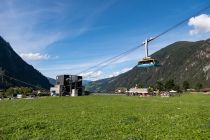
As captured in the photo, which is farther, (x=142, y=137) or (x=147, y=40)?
(x=147, y=40)

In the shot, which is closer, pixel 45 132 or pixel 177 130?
pixel 177 130

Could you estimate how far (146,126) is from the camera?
27.8m

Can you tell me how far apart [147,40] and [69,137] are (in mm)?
13101

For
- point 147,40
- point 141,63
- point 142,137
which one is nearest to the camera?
point 142,137

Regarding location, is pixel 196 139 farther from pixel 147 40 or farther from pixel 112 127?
pixel 147 40

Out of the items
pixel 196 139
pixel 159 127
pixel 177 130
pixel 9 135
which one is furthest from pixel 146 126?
pixel 9 135

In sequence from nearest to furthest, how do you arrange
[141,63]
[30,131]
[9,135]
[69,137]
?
[69,137]
[9,135]
[30,131]
[141,63]

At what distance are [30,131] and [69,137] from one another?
5.02 meters

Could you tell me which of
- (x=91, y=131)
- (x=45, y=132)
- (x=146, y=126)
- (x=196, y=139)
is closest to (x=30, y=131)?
(x=45, y=132)

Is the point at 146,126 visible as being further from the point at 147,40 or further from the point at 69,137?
the point at 147,40

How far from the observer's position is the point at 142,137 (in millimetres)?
22328

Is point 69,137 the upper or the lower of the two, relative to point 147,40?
lower

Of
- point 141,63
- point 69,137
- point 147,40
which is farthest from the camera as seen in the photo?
point 141,63

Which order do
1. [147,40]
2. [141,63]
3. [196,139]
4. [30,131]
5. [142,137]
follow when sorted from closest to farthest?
[196,139]
[142,137]
[30,131]
[147,40]
[141,63]
